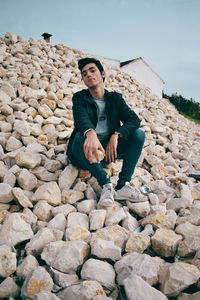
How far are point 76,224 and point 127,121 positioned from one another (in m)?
1.17

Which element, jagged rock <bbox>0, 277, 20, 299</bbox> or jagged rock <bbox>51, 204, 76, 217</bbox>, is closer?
jagged rock <bbox>0, 277, 20, 299</bbox>

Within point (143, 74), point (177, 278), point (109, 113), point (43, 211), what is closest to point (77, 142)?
point (109, 113)

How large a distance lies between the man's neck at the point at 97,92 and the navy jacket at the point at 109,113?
0.14 feet

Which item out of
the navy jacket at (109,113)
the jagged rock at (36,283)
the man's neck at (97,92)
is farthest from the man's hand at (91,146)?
the jagged rock at (36,283)

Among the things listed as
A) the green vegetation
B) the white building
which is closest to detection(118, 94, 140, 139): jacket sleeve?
the white building

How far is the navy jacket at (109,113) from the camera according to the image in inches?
76.1

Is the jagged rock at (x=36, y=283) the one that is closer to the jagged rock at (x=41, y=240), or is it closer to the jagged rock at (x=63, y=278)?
the jagged rock at (x=63, y=278)

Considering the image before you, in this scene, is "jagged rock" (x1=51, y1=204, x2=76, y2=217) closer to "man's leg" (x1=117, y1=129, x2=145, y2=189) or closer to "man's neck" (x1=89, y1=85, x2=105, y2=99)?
"man's leg" (x1=117, y1=129, x2=145, y2=189)

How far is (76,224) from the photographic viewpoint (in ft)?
5.10

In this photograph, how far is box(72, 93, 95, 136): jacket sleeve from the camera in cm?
181

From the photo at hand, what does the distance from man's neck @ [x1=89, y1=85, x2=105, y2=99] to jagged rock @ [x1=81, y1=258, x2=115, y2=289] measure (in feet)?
5.47

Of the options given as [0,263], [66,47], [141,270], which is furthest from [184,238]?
[66,47]

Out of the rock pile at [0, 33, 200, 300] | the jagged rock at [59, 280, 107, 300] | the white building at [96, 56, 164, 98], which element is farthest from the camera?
the white building at [96, 56, 164, 98]

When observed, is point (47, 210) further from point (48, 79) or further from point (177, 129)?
point (177, 129)
